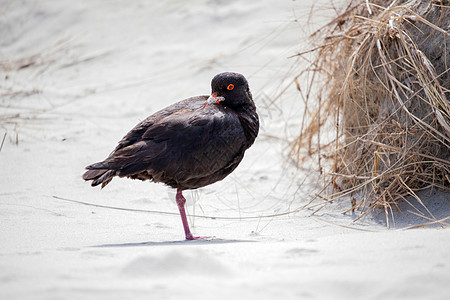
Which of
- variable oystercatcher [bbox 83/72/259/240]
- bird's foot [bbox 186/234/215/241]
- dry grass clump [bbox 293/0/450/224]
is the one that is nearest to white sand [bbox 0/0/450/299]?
bird's foot [bbox 186/234/215/241]

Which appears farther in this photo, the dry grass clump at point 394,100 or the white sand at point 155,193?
the dry grass clump at point 394,100

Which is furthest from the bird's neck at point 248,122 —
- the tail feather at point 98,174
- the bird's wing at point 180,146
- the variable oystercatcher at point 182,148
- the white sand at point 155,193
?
the tail feather at point 98,174

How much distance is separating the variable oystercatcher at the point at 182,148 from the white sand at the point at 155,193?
1.33ft

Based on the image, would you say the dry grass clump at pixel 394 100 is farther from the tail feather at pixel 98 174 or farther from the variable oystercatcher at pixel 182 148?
the tail feather at pixel 98 174

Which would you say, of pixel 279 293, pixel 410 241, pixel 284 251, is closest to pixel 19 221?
pixel 284 251

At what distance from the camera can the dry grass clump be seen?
4.13 metres

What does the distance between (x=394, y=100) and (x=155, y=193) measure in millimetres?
2106

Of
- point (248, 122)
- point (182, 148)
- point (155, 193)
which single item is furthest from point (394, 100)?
point (155, 193)

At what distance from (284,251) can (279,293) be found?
0.59 metres

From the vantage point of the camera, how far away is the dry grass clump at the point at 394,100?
413 cm

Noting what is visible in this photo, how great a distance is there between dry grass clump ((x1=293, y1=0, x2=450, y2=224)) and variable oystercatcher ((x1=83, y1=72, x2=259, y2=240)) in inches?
34.8

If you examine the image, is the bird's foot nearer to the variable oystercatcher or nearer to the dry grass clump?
the variable oystercatcher

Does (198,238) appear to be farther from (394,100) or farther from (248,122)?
(394,100)

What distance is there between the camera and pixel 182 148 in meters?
3.82
